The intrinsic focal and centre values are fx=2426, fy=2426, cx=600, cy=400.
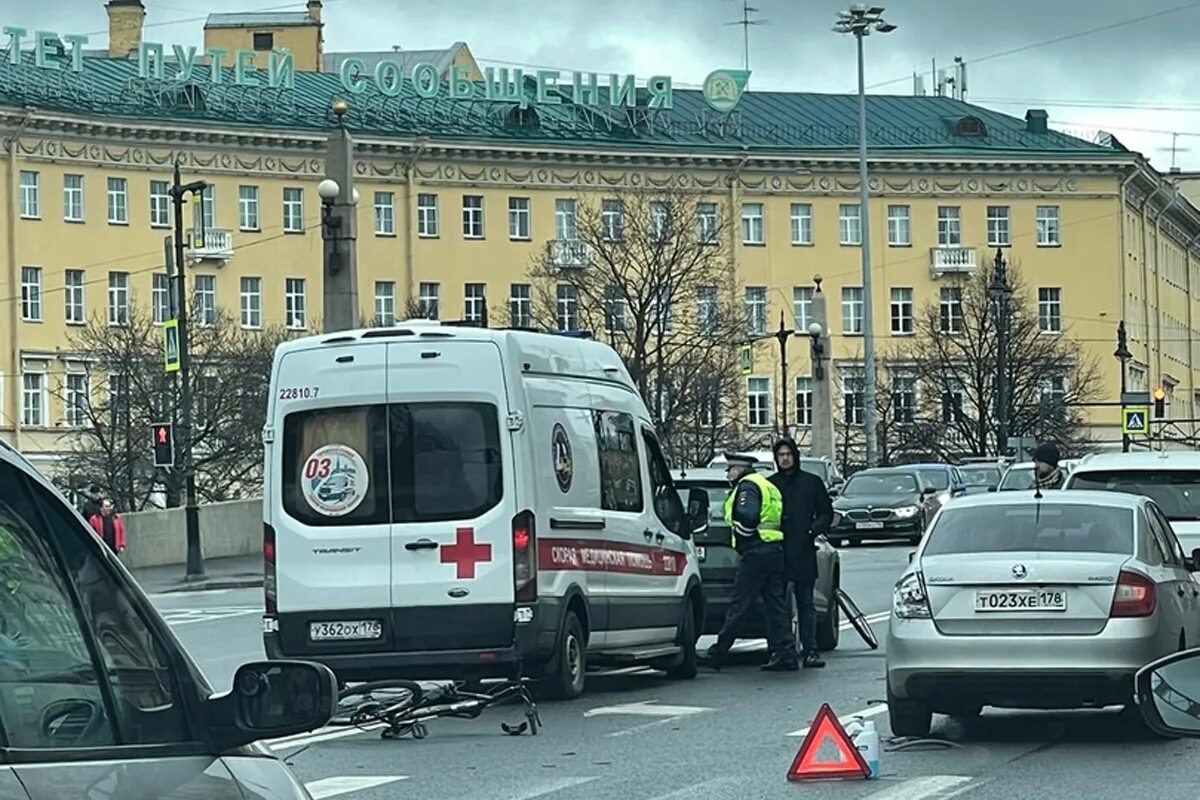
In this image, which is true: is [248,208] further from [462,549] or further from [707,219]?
[462,549]

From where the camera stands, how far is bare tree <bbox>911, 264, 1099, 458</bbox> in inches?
3297

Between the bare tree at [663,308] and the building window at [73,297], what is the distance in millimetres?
17029

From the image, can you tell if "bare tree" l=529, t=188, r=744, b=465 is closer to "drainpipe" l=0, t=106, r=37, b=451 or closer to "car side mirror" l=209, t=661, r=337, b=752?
"drainpipe" l=0, t=106, r=37, b=451

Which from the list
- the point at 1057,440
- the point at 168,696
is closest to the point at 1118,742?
the point at 168,696

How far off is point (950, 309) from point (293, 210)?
2936cm

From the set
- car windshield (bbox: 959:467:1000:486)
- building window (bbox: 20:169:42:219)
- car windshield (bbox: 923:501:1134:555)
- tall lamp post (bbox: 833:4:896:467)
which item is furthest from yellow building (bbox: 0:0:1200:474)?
car windshield (bbox: 923:501:1134:555)

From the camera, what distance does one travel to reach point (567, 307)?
9650 centimetres

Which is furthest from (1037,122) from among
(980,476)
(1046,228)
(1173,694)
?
(1173,694)

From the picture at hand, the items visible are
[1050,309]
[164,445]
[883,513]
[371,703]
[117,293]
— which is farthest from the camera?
[1050,309]

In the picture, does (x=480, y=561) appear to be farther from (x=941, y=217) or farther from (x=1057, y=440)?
(x=941, y=217)

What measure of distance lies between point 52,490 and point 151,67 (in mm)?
89819

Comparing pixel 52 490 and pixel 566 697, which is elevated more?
pixel 52 490

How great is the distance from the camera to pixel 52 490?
423 centimetres

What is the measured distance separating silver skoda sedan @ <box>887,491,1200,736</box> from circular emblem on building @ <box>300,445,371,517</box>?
409 cm
